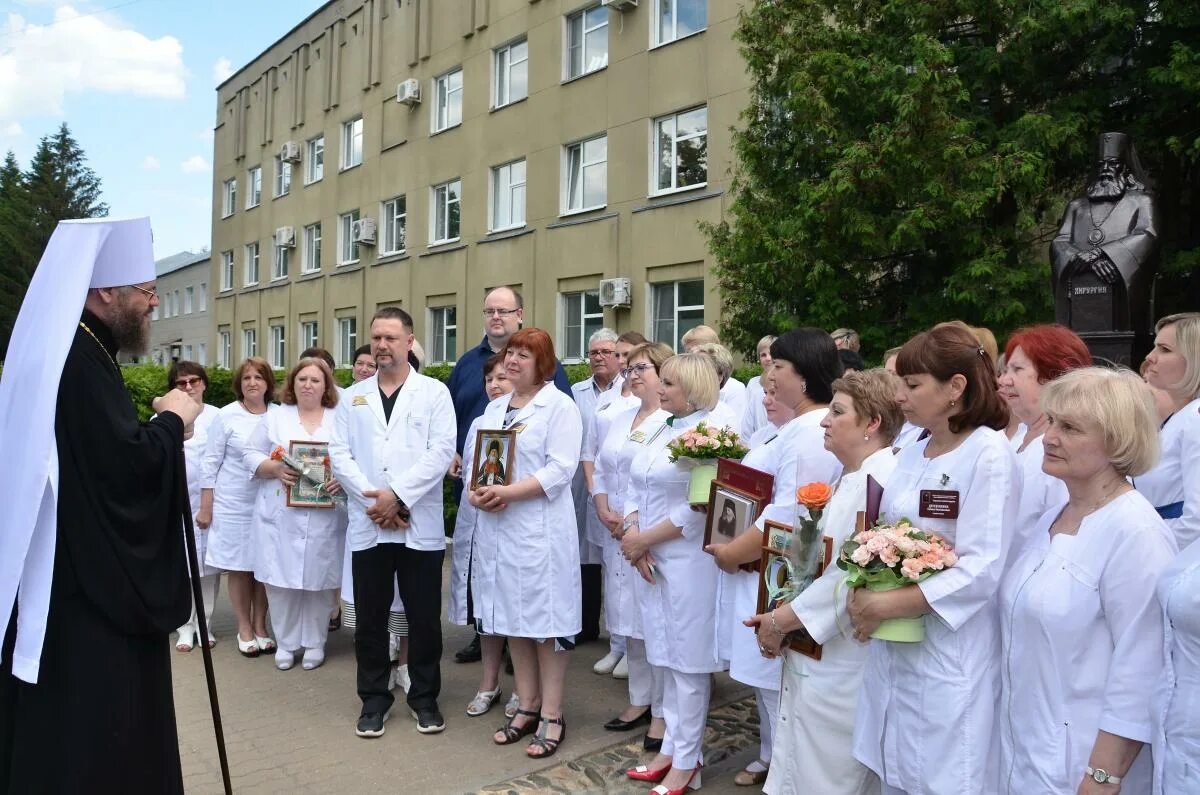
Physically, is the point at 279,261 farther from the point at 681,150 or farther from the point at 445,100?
the point at 681,150

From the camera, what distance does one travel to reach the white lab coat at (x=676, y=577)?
15.2 ft

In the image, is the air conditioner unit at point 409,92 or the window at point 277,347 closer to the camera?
the air conditioner unit at point 409,92

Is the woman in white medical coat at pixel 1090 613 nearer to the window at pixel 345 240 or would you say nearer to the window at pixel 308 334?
the window at pixel 345 240

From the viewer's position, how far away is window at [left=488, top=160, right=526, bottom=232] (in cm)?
2188

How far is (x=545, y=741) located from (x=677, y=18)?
51.1ft

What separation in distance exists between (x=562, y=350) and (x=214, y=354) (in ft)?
79.2

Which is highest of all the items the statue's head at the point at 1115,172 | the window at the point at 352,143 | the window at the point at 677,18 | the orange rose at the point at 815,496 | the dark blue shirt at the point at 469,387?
the window at the point at 352,143

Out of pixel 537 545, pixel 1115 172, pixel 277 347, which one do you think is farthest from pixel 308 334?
pixel 537 545

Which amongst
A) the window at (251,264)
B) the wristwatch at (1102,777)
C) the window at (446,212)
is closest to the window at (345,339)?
the window at (446,212)

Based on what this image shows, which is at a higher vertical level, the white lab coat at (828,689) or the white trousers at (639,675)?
the white lab coat at (828,689)

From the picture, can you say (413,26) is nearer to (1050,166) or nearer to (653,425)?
(1050,166)

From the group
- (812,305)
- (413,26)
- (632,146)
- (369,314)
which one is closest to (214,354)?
(369,314)

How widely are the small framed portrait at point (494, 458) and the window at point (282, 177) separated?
2989cm

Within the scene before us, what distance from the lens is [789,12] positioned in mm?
11836
